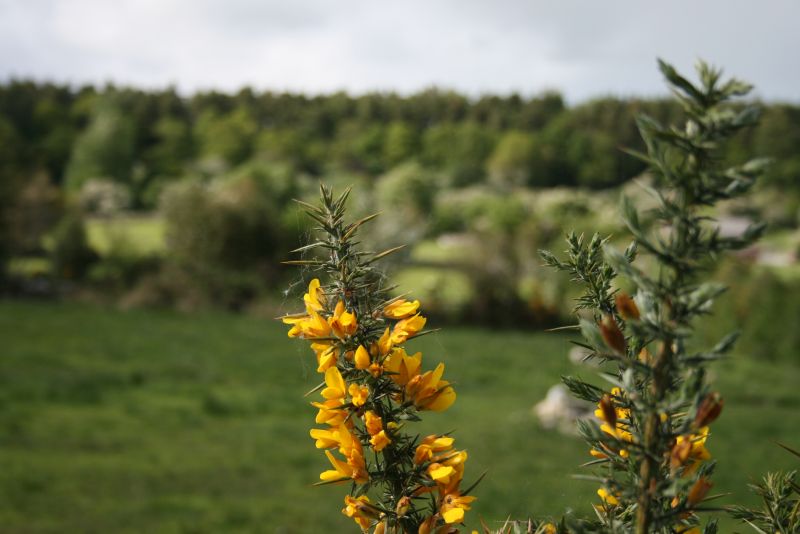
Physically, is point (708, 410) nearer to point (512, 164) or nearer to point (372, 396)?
point (372, 396)

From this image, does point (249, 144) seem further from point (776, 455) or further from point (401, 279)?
point (776, 455)

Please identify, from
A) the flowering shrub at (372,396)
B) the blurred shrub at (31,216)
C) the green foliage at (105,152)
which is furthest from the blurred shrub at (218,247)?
the flowering shrub at (372,396)

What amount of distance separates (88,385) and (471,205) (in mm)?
24847

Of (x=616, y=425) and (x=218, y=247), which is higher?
(x=616, y=425)

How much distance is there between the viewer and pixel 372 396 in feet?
3.01

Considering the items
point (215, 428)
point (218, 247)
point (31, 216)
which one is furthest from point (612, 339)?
point (31, 216)

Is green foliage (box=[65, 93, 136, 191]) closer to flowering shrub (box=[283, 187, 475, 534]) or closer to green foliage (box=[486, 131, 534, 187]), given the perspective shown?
green foliage (box=[486, 131, 534, 187])

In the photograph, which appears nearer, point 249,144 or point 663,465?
point 663,465

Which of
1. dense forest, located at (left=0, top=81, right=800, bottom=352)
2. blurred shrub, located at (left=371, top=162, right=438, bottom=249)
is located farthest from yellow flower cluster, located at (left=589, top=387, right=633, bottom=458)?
blurred shrub, located at (left=371, top=162, right=438, bottom=249)

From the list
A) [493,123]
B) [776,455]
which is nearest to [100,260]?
[776,455]

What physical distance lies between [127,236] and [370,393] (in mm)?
28944

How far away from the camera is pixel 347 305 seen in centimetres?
95

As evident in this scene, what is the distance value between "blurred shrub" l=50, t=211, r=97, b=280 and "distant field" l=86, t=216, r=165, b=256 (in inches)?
33.0

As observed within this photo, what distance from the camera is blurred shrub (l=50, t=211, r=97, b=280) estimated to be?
86.0 feet
